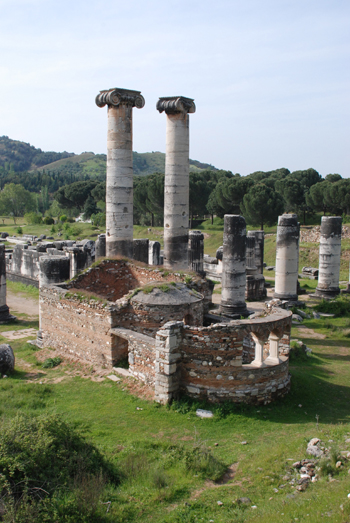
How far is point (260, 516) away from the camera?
20.5ft

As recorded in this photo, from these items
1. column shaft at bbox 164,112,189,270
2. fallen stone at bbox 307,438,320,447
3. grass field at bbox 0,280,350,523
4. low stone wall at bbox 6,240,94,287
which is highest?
column shaft at bbox 164,112,189,270

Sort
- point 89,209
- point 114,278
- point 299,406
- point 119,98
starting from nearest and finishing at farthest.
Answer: point 299,406 → point 114,278 → point 119,98 → point 89,209

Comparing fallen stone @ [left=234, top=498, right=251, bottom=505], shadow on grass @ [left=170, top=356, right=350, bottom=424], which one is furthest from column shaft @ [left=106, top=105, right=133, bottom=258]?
fallen stone @ [left=234, top=498, right=251, bottom=505]

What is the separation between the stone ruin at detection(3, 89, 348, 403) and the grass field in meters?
0.62

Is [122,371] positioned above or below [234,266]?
below

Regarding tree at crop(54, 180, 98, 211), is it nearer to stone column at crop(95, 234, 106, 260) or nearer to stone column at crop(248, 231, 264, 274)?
stone column at crop(248, 231, 264, 274)

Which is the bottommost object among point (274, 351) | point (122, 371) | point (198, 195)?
point (122, 371)

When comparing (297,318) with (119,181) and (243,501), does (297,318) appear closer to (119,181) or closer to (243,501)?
(119,181)

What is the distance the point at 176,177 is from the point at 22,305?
1128 cm

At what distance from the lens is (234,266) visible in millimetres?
22031

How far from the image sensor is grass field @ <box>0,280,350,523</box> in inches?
262

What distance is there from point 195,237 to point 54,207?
181ft

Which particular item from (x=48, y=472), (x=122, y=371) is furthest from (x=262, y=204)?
(x=48, y=472)

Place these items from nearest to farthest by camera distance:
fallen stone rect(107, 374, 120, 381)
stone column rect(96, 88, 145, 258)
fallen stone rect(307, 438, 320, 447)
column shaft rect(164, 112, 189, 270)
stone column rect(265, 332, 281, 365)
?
fallen stone rect(307, 438, 320, 447) → stone column rect(265, 332, 281, 365) → fallen stone rect(107, 374, 120, 381) → stone column rect(96, 88, 145, 258) → column shaft rect(164, 112, 189, 270)
